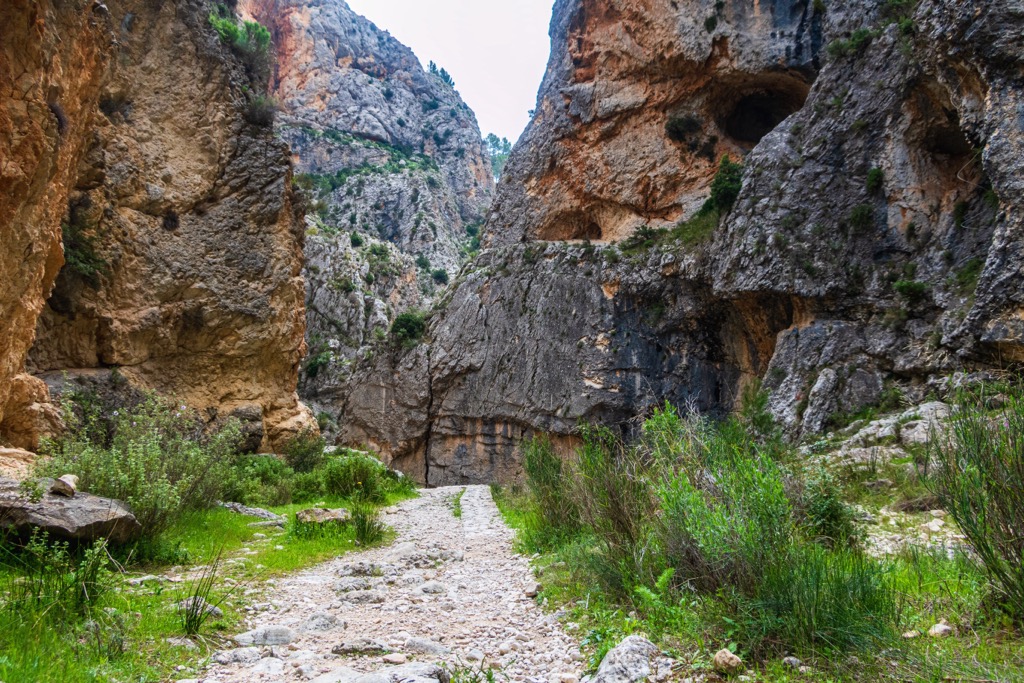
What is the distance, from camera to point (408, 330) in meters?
32.0

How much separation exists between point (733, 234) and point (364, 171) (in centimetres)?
4555

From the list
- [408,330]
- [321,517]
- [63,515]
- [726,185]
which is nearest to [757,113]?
[726,185]

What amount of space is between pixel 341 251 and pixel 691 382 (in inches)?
1184

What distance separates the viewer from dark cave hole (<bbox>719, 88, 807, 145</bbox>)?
27.3 meters

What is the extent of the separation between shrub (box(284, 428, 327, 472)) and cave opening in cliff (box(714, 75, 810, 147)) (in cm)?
2251

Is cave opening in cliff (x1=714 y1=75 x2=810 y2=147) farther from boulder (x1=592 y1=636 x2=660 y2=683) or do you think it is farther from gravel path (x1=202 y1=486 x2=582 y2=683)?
boulder (x1=592 y1=636 x2=660 y2=683)

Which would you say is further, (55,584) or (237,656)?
(55,584)

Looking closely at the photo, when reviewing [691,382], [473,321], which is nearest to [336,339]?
[473,321]

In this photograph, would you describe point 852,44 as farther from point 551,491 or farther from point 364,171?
point 364,171

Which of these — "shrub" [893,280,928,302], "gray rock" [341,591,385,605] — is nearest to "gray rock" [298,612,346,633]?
"gray rock" [341,591,385,605]

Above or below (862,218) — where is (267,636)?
below

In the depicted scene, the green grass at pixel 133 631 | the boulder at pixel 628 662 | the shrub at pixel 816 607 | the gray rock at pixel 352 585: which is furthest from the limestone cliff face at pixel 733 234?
the boulder at pixel 628 662

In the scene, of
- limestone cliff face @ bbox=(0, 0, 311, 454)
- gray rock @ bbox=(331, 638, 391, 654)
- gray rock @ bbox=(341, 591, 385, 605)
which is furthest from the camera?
limestone cliff face @ bbox=(0, 0, 311, 454)

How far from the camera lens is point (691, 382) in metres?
24.8
